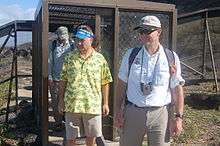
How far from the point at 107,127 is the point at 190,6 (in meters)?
18.8

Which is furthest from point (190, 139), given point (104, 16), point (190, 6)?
point (190, 6)

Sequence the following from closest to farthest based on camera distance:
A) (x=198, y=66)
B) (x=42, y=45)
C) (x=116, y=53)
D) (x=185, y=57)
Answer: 1. (x=42, y=45)
2. (x=116, y=53)
3. (x=198, y=66)
4. (x=185, y=57)

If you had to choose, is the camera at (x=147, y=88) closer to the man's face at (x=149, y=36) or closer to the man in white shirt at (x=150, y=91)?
the man in white shirt at (x=150, y=91)

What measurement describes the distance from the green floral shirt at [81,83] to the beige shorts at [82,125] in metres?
0.10

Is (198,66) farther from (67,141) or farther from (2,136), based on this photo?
(67,141)

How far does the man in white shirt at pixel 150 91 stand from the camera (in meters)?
4.57

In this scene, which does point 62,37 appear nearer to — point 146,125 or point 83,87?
point 83,87

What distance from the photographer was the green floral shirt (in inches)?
A: 228

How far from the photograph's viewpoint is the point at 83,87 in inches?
229

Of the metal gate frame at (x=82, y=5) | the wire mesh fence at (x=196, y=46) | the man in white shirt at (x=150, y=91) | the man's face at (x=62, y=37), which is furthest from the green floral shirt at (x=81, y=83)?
the wire mesh fence at (x=196, y=46)

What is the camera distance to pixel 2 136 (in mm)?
8281

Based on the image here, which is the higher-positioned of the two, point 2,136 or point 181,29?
point 181,29

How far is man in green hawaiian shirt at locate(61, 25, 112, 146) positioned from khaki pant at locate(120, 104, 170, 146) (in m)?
1.17

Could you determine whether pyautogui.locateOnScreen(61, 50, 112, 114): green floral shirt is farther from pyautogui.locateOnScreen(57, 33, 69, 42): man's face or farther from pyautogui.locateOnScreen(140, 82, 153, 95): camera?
pyautogui.locateOnScreen(57, 33, 69, 42): man's face
